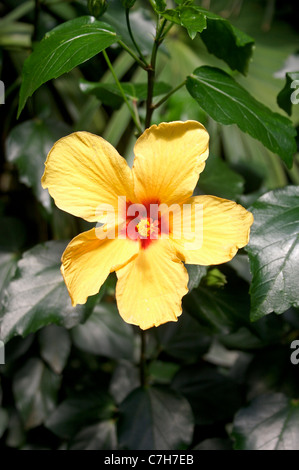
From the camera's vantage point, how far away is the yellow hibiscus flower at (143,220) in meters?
0.63

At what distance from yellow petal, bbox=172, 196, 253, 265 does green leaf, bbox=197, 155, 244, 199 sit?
28 cm

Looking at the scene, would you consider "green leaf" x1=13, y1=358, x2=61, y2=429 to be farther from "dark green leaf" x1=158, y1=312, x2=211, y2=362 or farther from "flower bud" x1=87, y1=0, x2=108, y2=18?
"flower bud" x1=87, y1=0, x2=108, y2=18

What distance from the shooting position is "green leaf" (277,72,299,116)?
0.75 m

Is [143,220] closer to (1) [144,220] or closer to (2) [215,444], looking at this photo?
(1) [144,220]

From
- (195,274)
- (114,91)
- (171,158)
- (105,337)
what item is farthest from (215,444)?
(114,91)

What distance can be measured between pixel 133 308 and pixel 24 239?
24.2 inches

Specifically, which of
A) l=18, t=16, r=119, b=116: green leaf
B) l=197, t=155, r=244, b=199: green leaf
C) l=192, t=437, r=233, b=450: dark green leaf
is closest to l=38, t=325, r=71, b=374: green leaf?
l=192, t=437, r=233, b=450: dark green leaf

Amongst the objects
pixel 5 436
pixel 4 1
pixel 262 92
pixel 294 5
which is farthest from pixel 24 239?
pixel 294 5

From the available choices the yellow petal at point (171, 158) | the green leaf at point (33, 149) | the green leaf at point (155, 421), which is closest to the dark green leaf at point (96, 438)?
the green leaf at point (155, 421)

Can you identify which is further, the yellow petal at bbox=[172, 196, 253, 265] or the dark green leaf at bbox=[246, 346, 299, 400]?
the dark green leaf at bbox=[246, 346, 299, 400]

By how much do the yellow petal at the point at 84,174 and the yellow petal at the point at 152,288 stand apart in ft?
0.33

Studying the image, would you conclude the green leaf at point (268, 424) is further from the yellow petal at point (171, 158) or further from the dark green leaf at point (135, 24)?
the dark green leaf at point (135, 24)

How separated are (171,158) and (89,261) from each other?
19 centimetres
